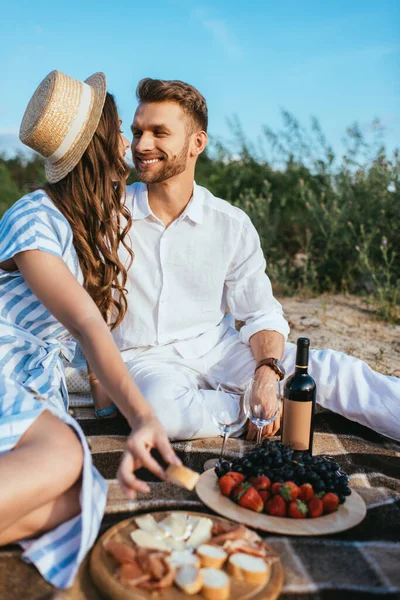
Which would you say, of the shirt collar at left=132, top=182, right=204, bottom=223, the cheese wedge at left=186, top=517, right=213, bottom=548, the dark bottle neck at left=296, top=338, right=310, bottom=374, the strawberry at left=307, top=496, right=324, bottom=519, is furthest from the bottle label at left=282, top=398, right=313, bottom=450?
the shirt collar at left=132, top=182, right=204, bottom=223

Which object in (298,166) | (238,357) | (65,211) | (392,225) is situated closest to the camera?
(65,211)

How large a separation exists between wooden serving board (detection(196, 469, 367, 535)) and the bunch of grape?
0.08m

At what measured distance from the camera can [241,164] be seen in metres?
9.44

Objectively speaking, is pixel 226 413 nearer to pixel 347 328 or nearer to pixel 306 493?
pixel 306 493

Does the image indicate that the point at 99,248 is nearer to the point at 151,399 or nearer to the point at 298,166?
the point at 151,399

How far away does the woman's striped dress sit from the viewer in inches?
81.0

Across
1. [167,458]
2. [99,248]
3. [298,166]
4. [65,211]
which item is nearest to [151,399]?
[99,248]

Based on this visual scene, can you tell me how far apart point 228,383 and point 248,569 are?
1880mm

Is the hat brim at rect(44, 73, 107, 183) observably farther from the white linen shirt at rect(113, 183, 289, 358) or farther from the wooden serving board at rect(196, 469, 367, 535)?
the wooden serving board at rect(196, 469, 367, 535)

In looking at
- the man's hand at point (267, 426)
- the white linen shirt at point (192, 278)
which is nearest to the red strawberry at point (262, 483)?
the man's hand at point (267, 426)

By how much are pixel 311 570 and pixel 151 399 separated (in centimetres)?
138

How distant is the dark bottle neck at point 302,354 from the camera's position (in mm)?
2798

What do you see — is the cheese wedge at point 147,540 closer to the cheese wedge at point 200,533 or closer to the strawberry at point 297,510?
the cheese wedge at point 200,533

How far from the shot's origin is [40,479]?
2.06m
